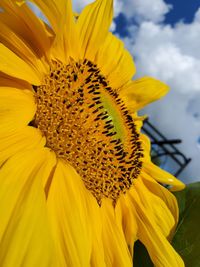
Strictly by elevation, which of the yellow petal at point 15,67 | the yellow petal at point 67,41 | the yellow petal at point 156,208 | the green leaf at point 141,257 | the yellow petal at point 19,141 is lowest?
the green leaf at point 141,257

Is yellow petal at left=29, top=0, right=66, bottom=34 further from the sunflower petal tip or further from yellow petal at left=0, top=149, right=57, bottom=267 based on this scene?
yellow petal at left=0, top=149, right=57, bottom=267

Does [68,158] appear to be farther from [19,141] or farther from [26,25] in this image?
[26,25]

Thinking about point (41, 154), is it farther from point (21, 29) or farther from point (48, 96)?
point (21, 29)

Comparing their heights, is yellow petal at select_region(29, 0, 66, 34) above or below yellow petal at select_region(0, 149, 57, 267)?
above

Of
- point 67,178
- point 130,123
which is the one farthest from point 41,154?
point 130,123

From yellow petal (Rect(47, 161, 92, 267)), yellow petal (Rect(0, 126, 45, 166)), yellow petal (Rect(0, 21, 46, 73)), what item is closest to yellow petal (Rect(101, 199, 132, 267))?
yellow petal (Rect(47, 161, 92, 267))

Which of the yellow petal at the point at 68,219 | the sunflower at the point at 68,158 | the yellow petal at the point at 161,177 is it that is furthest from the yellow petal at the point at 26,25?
the yellow petal at the point at 161,177

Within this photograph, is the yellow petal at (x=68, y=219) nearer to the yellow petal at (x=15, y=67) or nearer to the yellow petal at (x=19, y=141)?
the yellow petal at (x=19, y=141)
